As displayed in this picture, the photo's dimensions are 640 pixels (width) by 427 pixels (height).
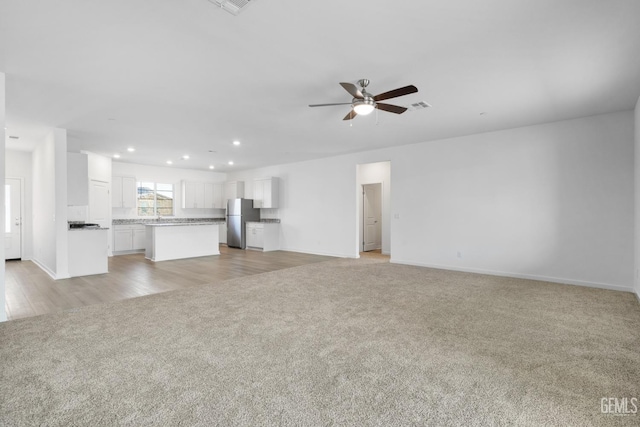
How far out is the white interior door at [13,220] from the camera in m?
7.43

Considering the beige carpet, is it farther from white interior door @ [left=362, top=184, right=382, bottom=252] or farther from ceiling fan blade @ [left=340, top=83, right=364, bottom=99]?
white interior door @ [left=362, top=184, right=382, bottom=252]

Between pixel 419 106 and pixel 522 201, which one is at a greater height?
pixel 419 106

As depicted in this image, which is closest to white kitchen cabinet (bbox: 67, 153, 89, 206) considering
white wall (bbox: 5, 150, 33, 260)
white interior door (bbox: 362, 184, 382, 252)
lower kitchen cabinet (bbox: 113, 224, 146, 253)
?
white wall (bbox: 5, 150, 33, 260)

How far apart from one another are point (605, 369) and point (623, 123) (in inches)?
162

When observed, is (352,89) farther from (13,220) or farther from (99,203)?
(13,220)

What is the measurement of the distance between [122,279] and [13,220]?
450 cm

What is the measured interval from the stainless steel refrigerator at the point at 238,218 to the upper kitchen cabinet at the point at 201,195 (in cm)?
98

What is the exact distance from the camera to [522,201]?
5.45 metres

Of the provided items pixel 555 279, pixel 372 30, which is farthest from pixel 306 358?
pixel 555 279

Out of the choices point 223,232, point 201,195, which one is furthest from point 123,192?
point 223,232

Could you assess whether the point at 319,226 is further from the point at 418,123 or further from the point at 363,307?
the point at 363,307

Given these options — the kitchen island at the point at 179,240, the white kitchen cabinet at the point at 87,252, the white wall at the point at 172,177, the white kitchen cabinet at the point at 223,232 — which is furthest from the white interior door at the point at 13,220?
the white kitchen cabinet at the point at 223,232

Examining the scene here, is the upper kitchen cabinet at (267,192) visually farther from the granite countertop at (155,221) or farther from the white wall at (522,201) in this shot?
the white wall at (522,201)

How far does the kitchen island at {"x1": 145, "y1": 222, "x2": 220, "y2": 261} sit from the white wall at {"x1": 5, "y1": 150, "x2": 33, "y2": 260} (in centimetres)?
267
